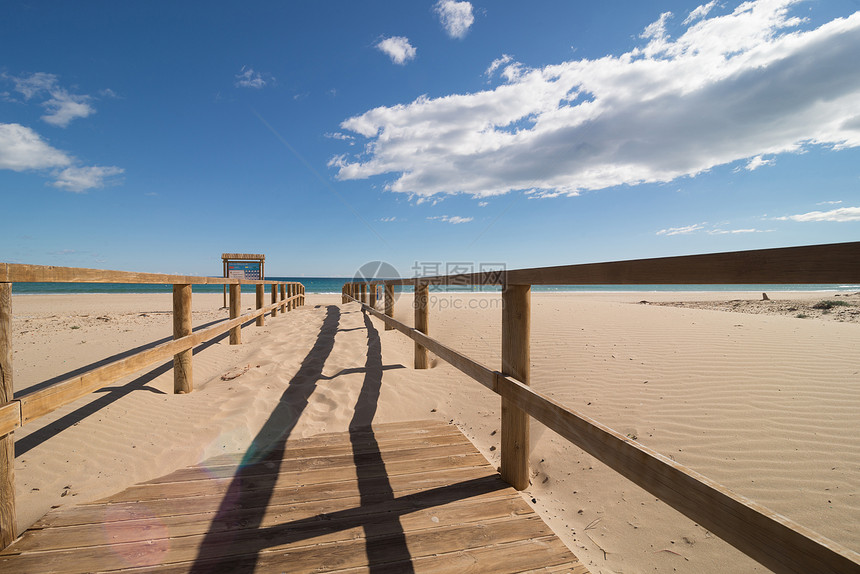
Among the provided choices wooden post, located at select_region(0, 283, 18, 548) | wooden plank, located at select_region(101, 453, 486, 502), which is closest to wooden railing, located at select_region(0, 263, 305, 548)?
wooden post, located at select_region(0, 283, 18, 548)

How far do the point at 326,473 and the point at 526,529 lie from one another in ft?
4.27

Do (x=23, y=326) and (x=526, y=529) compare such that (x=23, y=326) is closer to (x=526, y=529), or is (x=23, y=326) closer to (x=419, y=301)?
(x=419, y=301)

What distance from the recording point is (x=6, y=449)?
1.73 meters

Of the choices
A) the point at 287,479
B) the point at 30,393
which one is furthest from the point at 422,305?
the point at 30,393

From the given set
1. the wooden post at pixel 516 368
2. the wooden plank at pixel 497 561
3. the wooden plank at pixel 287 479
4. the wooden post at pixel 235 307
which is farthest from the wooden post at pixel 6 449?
the wooden post at pixel 235 307

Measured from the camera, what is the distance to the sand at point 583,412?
2121 mm

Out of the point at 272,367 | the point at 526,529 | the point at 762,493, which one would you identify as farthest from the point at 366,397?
the point at 762,493

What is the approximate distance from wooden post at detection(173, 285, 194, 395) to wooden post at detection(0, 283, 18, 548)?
6.11 ft

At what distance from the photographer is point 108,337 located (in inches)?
249

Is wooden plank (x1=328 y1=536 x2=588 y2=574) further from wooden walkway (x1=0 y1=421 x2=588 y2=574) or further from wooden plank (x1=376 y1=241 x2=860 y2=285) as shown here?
wooden plank (x1=376 y1=241 x2=860 y2=285)

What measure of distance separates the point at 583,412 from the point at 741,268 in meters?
2.85

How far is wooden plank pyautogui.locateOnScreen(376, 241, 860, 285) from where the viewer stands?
2.83 ft

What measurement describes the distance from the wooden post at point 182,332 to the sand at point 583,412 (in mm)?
146

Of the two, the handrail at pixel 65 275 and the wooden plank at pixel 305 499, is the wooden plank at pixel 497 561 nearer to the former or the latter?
the wooden plank at pixel 305 499
